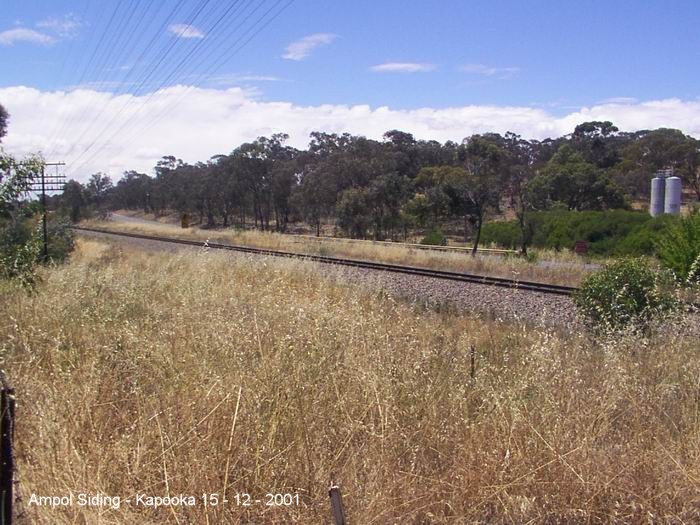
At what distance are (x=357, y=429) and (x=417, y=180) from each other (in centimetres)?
5461

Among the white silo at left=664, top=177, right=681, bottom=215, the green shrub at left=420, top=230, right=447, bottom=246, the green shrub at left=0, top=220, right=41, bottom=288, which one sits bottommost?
the green shrub at left=420, top=230, right=447, bottom=246

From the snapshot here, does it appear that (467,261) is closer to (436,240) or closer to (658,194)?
(436,240)

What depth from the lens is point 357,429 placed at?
10.5 feet

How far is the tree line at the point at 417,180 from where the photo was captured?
47.7 meters

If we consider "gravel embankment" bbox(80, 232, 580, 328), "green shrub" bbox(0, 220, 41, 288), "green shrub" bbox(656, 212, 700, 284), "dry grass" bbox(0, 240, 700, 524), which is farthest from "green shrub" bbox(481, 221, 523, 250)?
"dry grass" bbox(0, 240, 700, 524)

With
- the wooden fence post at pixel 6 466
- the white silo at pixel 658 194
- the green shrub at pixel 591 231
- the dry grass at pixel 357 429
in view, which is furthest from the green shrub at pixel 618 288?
the white silo at pixel 658 194

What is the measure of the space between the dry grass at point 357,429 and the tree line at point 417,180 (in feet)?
93.4

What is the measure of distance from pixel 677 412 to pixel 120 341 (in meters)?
3.32

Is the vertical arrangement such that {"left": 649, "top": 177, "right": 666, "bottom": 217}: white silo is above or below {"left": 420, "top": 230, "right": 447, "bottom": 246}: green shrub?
above

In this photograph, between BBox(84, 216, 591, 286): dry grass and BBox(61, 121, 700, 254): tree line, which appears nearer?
BBox(84, 216, 591, 286): dry grass

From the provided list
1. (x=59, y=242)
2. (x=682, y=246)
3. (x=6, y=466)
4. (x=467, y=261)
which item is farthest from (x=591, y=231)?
(x=6, y=466)

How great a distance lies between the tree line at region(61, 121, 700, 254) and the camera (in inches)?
1879

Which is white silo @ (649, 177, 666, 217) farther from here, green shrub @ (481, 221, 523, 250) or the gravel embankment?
the gravel embankment

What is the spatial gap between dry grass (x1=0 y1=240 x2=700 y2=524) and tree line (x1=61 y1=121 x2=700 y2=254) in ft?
93.4
